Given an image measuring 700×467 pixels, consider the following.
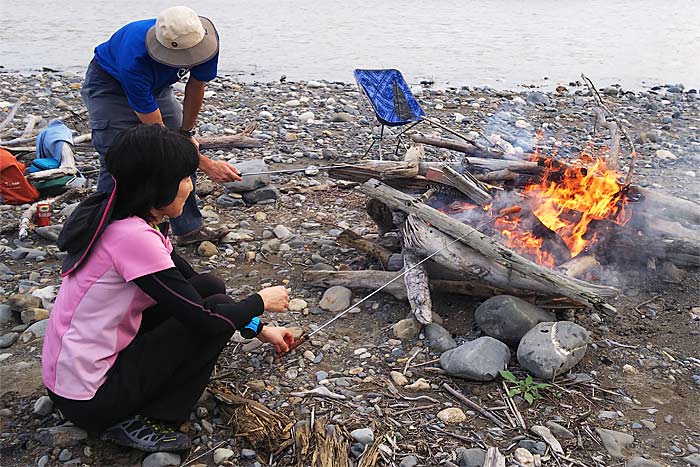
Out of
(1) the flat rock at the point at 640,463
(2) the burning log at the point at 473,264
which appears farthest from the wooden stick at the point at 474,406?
(2) the burning log at the point at 473,264

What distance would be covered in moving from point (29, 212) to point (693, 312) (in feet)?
15.8

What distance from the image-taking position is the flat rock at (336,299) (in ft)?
14.2

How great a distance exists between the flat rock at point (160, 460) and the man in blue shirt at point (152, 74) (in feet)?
6.42

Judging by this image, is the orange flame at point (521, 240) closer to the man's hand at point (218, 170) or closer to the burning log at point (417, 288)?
the burning log at point (417, 288)

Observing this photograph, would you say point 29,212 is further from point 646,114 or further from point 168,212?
point 646,114

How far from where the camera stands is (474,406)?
10.9 ft

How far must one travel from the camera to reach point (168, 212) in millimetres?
2893

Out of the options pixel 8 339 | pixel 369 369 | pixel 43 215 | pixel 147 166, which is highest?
pixel 147 166

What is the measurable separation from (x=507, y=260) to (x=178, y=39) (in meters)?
2.26

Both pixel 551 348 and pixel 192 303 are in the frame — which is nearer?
pixel 192 303

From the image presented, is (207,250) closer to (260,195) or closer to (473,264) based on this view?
(260,195)

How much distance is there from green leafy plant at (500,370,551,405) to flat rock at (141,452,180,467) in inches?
62.6

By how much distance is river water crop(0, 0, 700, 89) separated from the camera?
538 inches

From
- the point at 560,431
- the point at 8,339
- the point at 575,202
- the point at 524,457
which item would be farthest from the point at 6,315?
the point at 575,202
